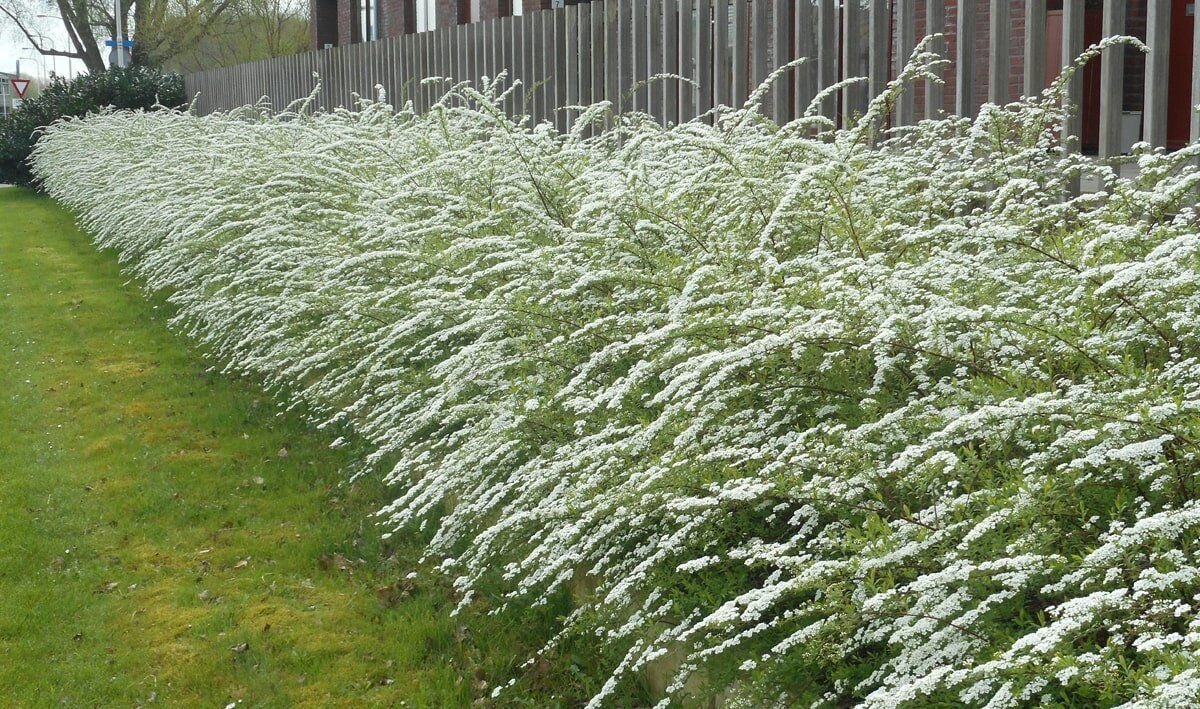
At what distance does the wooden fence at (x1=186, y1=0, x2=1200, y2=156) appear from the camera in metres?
5.21

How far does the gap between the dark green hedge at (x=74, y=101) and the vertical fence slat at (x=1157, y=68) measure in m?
20.9

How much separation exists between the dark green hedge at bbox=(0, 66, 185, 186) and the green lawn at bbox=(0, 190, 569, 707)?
16930 mm

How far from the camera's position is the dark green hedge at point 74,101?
74.2 ft

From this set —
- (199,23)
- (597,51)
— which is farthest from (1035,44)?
(199,23)

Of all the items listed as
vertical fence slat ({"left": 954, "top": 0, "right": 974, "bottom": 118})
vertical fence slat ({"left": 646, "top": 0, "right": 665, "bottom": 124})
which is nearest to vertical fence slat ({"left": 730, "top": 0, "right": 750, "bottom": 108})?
vertical fence slat ({"left": 646, "top": 0, "right": 665, "bottom": 124})

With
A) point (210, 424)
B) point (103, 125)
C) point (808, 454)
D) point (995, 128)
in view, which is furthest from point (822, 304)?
point (103, 125)

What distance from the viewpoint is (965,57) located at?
566 centimetres

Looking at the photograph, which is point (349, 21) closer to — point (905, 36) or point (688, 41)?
point (688, 41)

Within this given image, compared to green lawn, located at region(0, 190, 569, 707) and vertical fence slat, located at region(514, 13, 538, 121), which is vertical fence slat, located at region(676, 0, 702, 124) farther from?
green lawn, located at region(0, 190, 569, 707)

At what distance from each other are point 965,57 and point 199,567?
13.1ft

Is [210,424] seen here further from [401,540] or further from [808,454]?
[808,454]

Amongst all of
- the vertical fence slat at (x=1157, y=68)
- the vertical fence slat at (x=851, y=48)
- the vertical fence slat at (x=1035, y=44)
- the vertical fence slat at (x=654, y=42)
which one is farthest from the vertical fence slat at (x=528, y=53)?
the vertical fence slat at (x=1157, y=68)

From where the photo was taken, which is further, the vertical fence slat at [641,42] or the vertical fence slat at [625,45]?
the vertical fence slat at [625,45]

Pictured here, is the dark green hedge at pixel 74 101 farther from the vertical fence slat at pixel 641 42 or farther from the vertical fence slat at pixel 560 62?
the vertical fence slat at pixel 641 42
